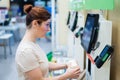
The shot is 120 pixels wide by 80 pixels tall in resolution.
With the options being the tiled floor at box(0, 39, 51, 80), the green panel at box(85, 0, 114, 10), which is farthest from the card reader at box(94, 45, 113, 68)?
the tiled floor at box(0, 39, 51, 80)

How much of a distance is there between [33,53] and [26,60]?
3.4 inches

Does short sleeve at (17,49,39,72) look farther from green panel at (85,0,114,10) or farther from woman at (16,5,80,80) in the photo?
green panel at (85,0,114,10)

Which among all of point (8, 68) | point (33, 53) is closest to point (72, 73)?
point (33, 53)

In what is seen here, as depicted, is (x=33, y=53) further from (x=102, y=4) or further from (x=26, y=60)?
(x=102, y=4)

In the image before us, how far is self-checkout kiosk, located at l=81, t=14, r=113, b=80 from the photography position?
1686mm

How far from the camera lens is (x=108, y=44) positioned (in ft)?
5.81

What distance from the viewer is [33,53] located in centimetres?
190

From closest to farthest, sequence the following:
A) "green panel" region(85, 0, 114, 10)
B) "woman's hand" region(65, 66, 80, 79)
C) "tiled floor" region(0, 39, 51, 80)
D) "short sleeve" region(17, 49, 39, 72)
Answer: "green panel" region(85, 0, 114, 10), "short sleeve" region(17, 49, 39, 72), "woman's hand" region(65, 66, 80, 79), "tiled floor" region(0, 39, 51, 80)

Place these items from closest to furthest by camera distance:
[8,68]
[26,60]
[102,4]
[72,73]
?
[102,4] → [26,60] → [72,73] → [8,68]

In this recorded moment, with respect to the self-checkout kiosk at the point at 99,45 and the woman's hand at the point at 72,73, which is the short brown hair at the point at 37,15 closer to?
the self-checkout kiosk at the point at 99,45

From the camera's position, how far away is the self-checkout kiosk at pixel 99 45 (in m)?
1.69

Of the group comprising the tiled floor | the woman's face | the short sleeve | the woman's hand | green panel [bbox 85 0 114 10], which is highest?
green panel [bbox 85 0 114 10]

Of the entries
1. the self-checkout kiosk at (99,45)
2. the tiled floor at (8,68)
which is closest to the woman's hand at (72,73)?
the self-checkout kiosk at (99,45)

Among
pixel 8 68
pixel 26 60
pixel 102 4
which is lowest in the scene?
pixel 8 68
